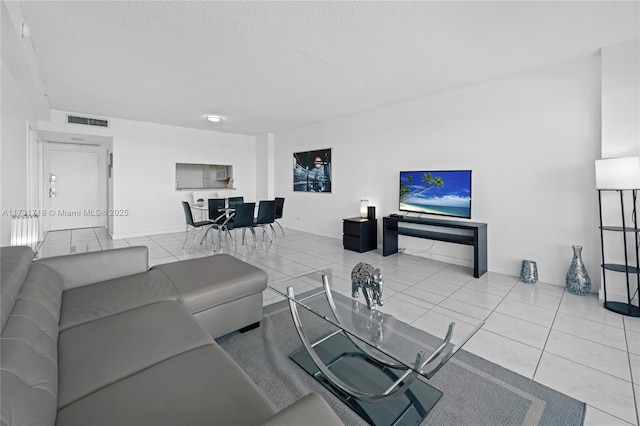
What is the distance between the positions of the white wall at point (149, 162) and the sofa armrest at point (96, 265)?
15.5ft

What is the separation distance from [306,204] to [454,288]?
13.9 ft

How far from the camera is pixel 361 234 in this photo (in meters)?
5.00

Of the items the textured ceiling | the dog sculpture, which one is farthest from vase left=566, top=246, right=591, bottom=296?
the dog sculpture

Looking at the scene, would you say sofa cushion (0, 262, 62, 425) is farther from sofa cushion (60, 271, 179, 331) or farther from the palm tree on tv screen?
the palm tree on tv screen

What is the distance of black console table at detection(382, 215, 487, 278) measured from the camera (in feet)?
12.4

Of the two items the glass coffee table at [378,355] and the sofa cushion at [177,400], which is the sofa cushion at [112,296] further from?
the glass coffee table at [378,355]

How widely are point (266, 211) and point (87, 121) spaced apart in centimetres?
389

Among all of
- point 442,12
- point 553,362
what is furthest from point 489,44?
point 553,362

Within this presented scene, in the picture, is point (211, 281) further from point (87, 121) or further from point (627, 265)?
point (87, 121)

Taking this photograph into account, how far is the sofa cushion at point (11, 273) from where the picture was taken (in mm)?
1200

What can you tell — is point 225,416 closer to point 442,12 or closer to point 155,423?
point 155,423

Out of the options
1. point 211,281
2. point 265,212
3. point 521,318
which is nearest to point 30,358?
point 211,281

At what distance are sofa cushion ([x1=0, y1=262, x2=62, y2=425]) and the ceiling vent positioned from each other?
549 centimetres

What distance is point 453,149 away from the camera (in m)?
4.32
